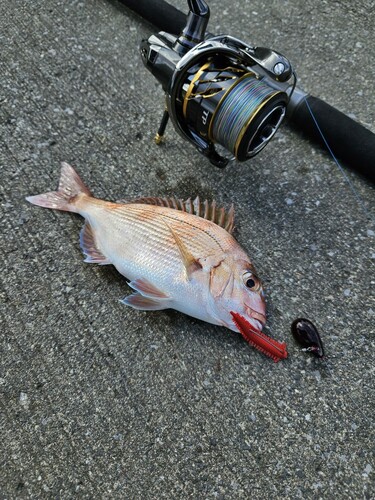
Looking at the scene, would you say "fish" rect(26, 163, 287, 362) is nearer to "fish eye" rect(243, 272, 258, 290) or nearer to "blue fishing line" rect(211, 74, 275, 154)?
"fish eye" rect(243, 272, 258, 290)

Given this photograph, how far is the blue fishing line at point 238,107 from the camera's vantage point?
5.73 ft

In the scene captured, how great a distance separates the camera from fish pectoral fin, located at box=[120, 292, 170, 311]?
181 centimetres

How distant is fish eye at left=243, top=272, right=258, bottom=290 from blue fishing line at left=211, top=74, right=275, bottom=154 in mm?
495

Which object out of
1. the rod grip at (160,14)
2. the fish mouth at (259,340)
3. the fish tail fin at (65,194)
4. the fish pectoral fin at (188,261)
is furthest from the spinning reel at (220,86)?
the rod grip at (160,14)

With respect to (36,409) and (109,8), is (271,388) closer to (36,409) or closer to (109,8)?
(36,409)

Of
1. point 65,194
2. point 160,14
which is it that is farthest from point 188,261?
point 160,14

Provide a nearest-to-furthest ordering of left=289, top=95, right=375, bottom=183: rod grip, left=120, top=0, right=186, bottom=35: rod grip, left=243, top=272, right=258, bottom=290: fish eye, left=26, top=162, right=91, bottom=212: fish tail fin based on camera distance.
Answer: left=243, top=272, right=258, bottom=290: fish eye, left=26, top=162, right=91, bottom=212: fish tail fin, left=289, top=95, right=375, bottom=183: rod grip, left=120, top=0, right=186, bottom=35: rod grip

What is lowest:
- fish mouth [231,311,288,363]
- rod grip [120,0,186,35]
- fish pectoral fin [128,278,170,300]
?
fish pectoral fin [128,278,170,300]

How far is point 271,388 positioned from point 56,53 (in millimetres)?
2266

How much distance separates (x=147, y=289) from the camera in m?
1.80

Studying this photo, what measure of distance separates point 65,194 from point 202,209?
650 millimetres

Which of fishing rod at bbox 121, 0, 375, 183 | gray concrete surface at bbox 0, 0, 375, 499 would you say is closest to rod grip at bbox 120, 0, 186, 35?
gray concrete surface at bbox 0, 0, 375, 499

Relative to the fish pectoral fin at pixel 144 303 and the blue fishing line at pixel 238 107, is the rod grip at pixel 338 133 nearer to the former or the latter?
the blue fishing line at pixel 238 107

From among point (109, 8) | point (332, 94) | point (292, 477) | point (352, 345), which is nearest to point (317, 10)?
point (332, 94)
